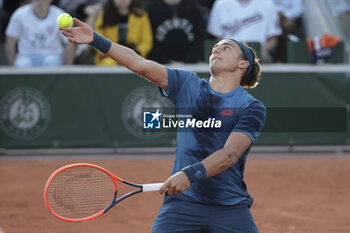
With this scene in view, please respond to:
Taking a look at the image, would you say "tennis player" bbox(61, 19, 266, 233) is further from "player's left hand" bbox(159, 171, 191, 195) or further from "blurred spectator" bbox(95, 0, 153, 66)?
"blurred spectator" bbox(95, 0, 153, 66)

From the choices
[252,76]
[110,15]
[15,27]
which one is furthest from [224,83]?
[15,27]

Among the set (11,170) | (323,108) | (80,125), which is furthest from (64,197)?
(323,108)

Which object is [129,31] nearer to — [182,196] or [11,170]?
[11,170]

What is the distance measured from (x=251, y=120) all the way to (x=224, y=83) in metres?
0.30

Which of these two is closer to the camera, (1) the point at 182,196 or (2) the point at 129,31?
(1) the point at 182,196

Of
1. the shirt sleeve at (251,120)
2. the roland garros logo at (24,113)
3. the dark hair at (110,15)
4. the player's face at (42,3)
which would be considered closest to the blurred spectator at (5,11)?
the player's face at (42,3)

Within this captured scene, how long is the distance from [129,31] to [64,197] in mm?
5671

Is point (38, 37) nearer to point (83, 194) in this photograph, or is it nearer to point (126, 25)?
point (126, 25)

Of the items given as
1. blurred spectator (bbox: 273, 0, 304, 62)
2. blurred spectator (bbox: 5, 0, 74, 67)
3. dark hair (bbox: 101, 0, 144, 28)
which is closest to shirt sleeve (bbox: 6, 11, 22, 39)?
blurred spectator (bbox: 5, 0, 74, 67)

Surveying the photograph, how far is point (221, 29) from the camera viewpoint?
31.6 ft

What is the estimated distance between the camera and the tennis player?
3584 mm

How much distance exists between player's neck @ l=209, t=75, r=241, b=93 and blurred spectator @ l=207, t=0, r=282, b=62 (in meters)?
5.82

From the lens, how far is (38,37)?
929 centimetres

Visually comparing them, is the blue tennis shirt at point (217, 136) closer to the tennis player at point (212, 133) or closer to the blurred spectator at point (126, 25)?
the tennis player at point (212, 133)
